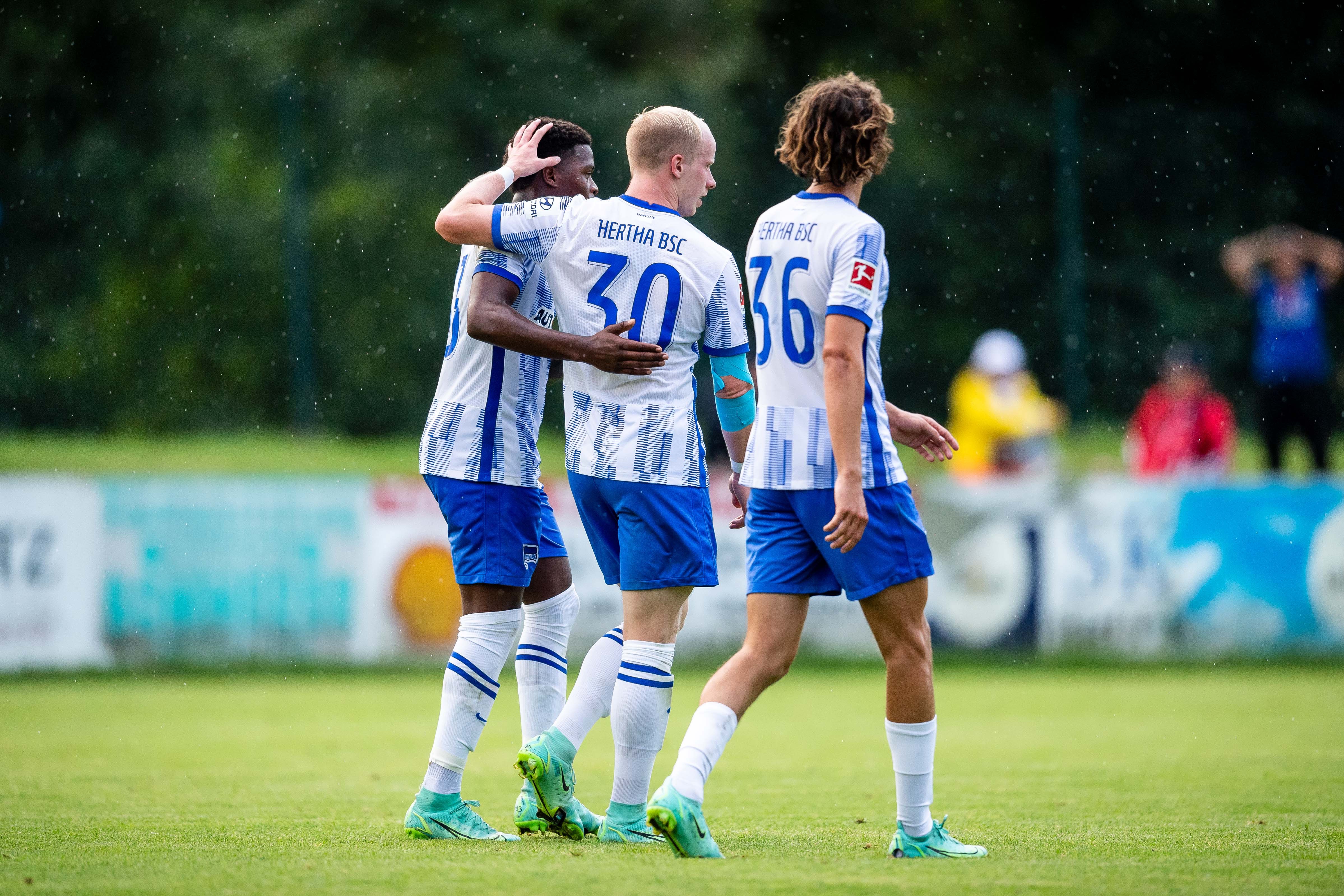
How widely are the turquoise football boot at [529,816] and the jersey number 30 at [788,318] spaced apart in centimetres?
158

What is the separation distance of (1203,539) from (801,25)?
12.2m

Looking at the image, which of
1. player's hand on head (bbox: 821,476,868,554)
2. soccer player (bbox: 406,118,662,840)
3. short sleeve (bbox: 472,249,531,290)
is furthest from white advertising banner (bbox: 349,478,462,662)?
player's hand on head (bbox: 821,476,868,554)

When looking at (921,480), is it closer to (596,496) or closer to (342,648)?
(342,648)

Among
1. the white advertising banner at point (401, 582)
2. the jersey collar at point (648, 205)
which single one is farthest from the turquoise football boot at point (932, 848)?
the white advertising banner at point (401, 582)

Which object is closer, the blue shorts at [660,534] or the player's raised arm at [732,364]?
the blue shorts at [660,534]

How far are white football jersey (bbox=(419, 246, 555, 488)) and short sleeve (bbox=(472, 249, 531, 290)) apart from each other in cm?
8

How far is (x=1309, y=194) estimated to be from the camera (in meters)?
13.9

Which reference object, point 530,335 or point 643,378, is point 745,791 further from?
point 530,335

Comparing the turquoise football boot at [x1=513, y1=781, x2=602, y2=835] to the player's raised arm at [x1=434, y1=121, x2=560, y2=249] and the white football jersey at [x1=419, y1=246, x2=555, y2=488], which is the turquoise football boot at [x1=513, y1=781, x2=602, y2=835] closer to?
the white football jersey at [x1=419, y1=246, x2=555, y2=488]

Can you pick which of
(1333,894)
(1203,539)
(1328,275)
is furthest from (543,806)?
(1328,275)

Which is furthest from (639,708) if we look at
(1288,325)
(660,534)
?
(1288,325)

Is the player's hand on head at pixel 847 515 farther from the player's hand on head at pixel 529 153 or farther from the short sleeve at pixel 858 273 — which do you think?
the player's hand on head at pixel 529 153

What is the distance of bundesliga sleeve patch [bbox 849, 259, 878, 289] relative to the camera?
161 inches

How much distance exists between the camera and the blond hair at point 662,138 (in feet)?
14.7
